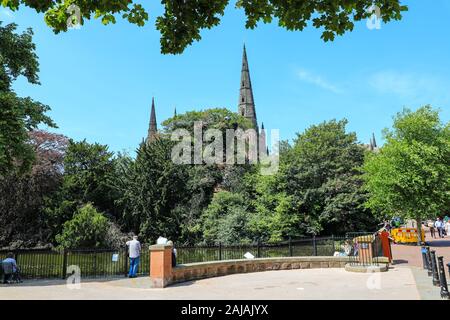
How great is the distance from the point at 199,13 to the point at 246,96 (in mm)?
89037

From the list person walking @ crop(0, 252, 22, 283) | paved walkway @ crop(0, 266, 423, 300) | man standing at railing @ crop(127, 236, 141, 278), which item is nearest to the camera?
paved walkway @ crop(0, 266, 423, 300)

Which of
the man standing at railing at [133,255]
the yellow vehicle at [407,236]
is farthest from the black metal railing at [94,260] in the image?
the yellow vehicle at [407,236]

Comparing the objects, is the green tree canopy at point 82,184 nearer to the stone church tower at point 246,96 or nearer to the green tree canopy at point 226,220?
the green tree canopy at point 226,220

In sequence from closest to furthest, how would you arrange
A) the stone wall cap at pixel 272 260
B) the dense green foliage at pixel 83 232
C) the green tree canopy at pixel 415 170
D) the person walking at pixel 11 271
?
the person walking at pixel 11 271 < the stone wall cap at pixel 272 260 < the green tree canopy at pixel 415 170 < the dense green foliage at pixel 83 232

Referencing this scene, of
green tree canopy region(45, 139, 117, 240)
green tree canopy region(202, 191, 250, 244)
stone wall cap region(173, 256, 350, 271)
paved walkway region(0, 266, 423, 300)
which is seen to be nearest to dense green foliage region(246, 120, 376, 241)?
green tree canopy region(202, 191, 250, 244)

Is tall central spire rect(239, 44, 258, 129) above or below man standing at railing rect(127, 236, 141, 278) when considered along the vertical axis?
above

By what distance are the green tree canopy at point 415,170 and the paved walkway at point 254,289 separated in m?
14.8

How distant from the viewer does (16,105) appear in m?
16.2

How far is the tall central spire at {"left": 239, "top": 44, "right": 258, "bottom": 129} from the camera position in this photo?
91500mm

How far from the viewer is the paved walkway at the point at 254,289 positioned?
9.55 metres

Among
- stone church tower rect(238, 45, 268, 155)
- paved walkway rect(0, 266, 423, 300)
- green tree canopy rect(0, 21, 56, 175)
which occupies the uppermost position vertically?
stone church tower rect(238, 45, 268, 155)

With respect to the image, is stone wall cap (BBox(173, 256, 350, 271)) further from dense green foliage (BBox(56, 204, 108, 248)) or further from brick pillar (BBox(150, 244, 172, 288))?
dense green foliage (BBox(56, 204, 108, 248))

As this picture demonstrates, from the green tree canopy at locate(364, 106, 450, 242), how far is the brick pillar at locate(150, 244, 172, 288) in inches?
803
